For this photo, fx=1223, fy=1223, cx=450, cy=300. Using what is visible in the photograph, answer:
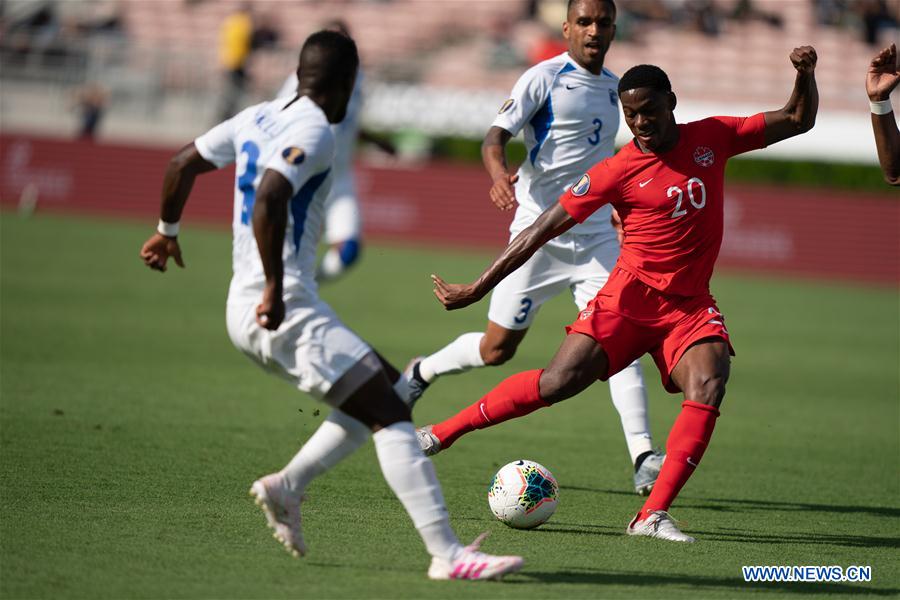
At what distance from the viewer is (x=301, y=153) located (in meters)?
4.95

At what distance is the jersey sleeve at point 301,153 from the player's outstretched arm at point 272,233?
42 mm

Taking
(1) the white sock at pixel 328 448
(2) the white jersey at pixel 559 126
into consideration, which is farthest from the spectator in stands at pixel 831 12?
(1) the white sock at pixel 328 448

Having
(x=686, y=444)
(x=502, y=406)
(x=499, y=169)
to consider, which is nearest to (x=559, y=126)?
(x=499, y=169)

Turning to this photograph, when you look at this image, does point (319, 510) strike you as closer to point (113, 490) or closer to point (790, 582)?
point (113, 490)

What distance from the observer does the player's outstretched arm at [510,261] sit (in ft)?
19.8

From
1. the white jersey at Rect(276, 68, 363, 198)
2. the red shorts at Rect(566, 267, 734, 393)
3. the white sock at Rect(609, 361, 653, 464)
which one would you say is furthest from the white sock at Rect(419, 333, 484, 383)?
the white jersey at Rect(276, 68, 363, 198)

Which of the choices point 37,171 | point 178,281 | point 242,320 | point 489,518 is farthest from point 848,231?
point 242,320

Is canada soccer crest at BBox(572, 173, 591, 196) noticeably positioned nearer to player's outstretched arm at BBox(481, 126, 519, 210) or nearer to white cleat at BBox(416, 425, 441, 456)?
player's outstretched arm at BBox(481, 126, 519, 210)

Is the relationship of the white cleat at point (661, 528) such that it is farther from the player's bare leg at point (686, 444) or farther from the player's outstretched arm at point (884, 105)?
the player's outstretched arm at point (884, 105)

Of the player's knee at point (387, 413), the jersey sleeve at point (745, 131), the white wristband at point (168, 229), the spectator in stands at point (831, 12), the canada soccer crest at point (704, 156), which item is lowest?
the player's knee at point (387, 413)

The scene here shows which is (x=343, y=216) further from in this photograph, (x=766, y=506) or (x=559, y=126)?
(x=766, y=506)

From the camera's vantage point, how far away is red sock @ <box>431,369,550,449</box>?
6715mm

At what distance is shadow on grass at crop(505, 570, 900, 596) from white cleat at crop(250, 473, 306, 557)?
36.7 inches

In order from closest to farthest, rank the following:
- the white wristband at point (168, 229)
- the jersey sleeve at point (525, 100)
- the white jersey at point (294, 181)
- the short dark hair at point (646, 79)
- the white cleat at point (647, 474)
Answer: the white jersey at point (294, 181) < the white wristband at point (168, 229) < the short dark hair at point (646, 79) < the white cleat at point (647, 474) < the jersey sleeve at point (525, 100)
